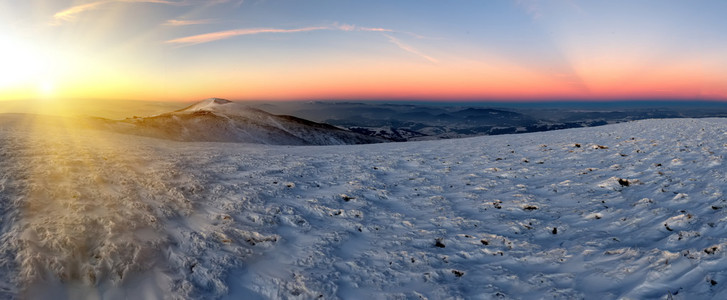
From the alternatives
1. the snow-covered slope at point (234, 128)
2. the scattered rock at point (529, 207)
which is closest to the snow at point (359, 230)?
the scattered rock at point (529, 207)

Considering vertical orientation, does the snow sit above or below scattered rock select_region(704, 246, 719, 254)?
below

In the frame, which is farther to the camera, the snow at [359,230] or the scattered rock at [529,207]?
the scattered rock at [529,207]

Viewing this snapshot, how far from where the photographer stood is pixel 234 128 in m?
63.6

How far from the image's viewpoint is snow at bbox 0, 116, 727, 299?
6.11 m

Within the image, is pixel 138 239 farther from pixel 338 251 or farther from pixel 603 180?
pixel 603 180

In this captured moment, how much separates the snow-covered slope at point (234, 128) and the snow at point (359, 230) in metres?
43.3

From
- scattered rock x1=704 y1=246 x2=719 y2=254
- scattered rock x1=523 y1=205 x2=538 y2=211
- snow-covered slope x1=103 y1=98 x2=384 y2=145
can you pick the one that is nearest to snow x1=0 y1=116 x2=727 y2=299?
scattered rock x1=704 y1=246 x2=719 y2=254

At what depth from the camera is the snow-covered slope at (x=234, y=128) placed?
54.3 metres

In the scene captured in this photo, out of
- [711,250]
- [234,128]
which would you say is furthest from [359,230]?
[234,128]

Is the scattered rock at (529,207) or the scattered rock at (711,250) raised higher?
the scattered rock at (711,250)

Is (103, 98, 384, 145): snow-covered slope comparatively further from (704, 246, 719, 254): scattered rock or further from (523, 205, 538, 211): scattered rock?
(704, 246, 719, 254): scattered rock

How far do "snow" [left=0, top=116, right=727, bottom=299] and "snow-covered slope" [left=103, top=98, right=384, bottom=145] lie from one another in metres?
43.3

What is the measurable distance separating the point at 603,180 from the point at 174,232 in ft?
43.8

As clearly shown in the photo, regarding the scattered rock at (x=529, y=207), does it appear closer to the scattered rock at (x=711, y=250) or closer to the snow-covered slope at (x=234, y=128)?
the scattered rock at (x=711, y=250)
